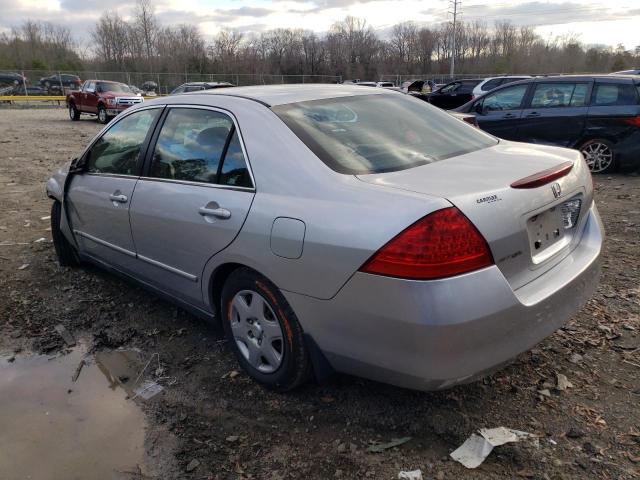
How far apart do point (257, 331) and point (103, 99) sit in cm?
2154

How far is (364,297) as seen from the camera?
2.30 meters

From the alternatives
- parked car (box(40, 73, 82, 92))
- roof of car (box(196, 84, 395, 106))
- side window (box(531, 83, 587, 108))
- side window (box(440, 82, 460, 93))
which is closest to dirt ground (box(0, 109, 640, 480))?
roof of car (box(196, 84, 395, 106))

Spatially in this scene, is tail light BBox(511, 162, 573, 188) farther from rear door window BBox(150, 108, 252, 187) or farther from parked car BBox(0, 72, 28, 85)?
parked car BBox(0, 72, 28, 85)

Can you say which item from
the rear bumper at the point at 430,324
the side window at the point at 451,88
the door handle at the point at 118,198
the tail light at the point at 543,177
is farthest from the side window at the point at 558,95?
the side window at the point at 451,88

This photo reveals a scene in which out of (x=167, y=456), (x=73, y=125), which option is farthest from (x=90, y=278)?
(x=73, y=125)

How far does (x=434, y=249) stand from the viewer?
2.18 metres

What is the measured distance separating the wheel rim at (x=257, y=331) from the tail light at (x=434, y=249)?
2.79 feet

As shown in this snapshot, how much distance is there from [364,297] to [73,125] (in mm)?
22573

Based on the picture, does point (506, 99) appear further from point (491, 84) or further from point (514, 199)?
point (514, 199)

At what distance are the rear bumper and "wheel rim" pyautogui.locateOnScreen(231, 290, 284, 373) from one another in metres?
0.30

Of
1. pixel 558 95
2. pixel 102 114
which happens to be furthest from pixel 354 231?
pixel 102 114

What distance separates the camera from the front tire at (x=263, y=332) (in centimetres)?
271

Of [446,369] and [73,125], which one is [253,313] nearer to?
[446,369]

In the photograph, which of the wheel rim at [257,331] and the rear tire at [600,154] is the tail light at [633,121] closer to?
the rear tire at [600,154]
